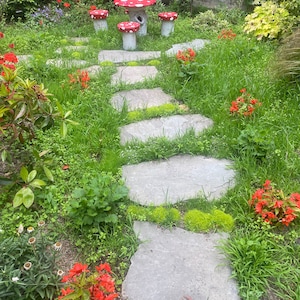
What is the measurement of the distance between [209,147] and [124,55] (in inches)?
92.1

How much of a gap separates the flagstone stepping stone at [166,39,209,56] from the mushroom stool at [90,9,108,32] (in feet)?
3.80

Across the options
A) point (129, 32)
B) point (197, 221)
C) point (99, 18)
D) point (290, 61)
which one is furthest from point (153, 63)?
point (197, 221)

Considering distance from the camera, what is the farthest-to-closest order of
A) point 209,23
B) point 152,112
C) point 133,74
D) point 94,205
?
1. point 209,23
2. point 133,74
3. point 152,112
4. point 94,205

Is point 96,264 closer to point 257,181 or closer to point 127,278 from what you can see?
point 127,278

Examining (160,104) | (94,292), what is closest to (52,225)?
(94,292)

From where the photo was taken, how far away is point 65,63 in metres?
4.41

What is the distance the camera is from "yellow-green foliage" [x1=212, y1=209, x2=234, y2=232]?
239 centimetres

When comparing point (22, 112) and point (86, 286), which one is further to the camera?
point (22, 112)

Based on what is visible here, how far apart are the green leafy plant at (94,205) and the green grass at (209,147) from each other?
8cm

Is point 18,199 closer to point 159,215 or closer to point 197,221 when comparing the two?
point 159,215

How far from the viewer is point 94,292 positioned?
5.43 feet

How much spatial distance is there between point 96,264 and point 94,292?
55cm

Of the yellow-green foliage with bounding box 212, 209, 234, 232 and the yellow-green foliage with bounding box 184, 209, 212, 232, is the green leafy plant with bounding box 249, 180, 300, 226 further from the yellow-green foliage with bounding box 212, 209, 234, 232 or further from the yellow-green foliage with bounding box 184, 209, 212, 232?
the yellow-green foliage with bounding box 184, 209, 212, 232

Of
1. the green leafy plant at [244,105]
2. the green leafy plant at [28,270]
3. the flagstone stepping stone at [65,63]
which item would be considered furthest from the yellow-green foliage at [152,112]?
the green leafy plant at [28,270]
